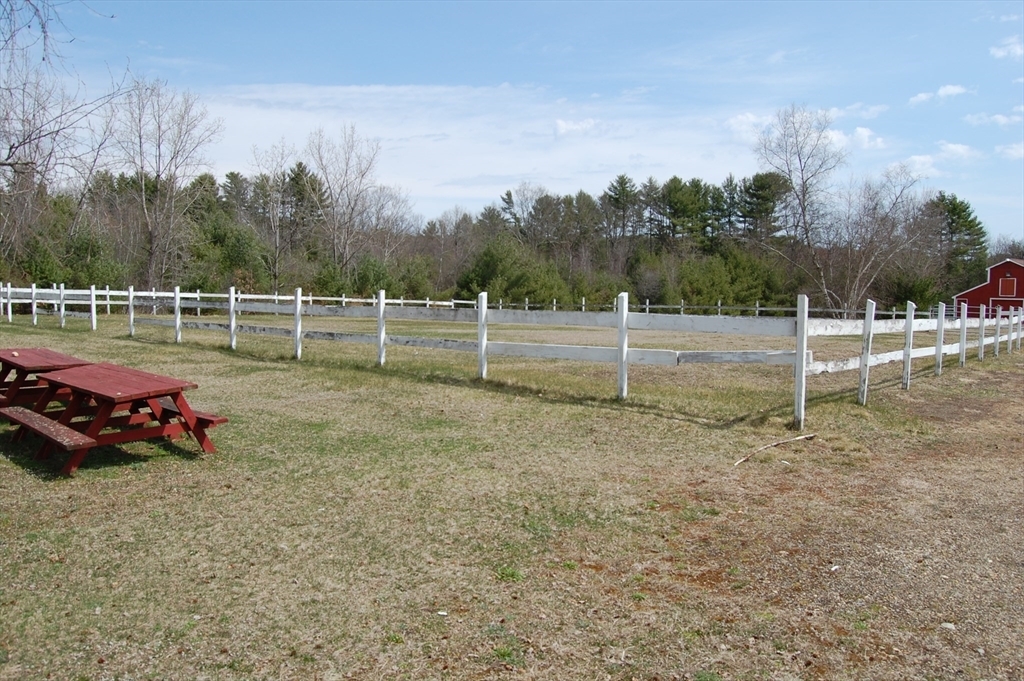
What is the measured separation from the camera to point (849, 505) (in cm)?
494

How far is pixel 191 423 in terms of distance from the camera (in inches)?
221

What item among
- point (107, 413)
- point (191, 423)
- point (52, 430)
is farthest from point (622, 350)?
point (52, 430)

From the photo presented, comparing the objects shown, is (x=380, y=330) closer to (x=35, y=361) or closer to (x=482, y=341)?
(x=482, y=341)

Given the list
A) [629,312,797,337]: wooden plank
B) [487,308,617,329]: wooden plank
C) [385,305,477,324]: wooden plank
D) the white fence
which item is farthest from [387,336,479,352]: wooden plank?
[629,312,797,337]: wooden plank

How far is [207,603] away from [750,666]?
2360mm

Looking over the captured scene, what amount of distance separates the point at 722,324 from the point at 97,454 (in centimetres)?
629

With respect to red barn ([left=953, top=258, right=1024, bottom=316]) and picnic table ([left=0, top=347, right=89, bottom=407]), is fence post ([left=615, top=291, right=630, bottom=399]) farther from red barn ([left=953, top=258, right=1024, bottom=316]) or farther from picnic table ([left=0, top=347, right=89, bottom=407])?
red barn ([left=953, top=258, right=1024, bottom=316])

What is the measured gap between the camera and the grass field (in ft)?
9.45

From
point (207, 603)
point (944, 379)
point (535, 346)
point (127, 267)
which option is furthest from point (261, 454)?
point (127, 267)

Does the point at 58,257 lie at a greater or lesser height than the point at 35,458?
greater

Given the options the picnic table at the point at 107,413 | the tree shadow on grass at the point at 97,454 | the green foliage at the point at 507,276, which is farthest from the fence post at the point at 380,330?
the green foliage at the point at 507,276

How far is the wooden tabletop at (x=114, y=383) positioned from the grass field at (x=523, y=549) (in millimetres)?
615

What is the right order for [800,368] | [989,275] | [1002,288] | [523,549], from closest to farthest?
[523,549] < [800,368] < [1002,288] < [989,275]

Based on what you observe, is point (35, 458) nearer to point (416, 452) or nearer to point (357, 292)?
point (416, 452)
